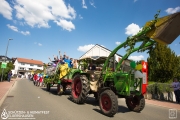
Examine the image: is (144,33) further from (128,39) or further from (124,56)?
(124,56)

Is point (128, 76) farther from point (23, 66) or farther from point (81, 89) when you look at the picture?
point (23, 66)

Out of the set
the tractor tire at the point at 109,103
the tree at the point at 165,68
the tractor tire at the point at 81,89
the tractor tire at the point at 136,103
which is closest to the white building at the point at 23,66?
the tree at the point at 165,68

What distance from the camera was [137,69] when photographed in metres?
5.23

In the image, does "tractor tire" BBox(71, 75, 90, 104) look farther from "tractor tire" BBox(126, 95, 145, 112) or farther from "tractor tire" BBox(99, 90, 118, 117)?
"tractor tire" BBox(126, 95, 145, 112)

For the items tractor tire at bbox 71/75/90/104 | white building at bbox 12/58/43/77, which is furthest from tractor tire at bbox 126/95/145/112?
white building at bbox 12/58/43/77

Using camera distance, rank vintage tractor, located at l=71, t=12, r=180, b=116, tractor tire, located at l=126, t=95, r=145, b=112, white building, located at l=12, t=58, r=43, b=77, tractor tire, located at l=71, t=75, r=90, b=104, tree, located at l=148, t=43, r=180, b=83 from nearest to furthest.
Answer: vintage tractor, located at l=71, t=12, r=180, b=116 < tractor tire, located at l=126, t=95, r=145, b=112 < tractor tire, located at l=71, t=75, r=90, b=104 < tree, located at l=148, t=43, r=180, b=83 < white building, located at l=12, t=58, r=43, b=77

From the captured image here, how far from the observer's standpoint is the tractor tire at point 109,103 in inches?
209

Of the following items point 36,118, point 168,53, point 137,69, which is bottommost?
point 36,118

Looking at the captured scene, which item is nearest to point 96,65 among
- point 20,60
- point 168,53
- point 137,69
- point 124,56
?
point 124,56

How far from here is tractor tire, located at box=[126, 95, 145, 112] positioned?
627 cm

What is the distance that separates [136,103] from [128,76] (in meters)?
1.83

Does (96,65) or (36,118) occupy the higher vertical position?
(96,65)

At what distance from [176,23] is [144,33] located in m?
1.01

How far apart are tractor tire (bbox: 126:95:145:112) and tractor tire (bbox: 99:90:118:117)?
1.53 m
